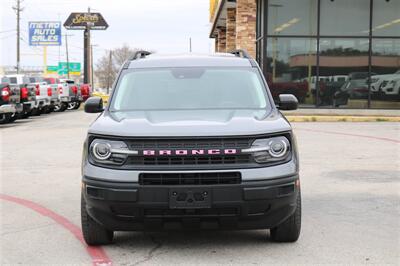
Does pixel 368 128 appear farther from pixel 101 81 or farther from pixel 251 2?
pixel 101 81

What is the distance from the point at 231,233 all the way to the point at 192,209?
1.14 metres

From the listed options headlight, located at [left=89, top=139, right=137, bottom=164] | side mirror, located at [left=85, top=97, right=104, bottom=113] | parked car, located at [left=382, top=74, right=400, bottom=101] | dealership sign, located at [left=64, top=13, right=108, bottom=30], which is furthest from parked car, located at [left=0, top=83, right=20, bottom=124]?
dealership sign, located at [left=64, top=13, right=108, bottom=30]

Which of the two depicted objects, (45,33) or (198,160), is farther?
(45,33)

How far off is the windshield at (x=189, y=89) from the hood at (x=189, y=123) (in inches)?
10.3

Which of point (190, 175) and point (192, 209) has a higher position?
point (190, 175)

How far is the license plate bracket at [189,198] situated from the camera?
14.5 feet

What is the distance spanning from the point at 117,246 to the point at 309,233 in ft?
6.01

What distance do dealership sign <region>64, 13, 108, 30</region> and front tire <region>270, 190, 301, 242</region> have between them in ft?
163

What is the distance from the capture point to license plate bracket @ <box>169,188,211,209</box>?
4.42 metres

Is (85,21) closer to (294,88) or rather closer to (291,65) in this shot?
(291,65)

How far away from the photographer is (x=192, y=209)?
4453 millimetres

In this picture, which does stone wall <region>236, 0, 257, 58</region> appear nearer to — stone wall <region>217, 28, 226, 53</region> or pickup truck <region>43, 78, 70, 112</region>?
pickup truck <region>43, 78, 70, 112</region>

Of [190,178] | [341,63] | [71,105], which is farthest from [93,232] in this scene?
[71,105]

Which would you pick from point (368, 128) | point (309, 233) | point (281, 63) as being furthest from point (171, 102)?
point (281, 63)
